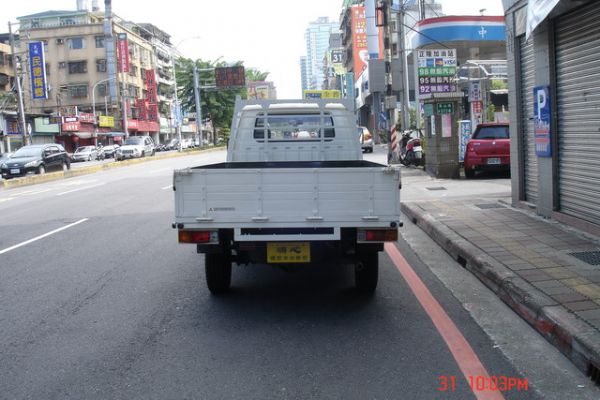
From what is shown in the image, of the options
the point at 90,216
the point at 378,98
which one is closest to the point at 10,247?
the point at 90,216

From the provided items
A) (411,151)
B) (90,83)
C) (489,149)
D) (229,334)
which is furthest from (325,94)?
(229,334)

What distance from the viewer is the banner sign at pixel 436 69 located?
19.6m

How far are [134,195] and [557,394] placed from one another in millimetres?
14184

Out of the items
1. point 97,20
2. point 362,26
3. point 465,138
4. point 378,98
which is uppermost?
point 97,20

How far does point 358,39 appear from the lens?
67.4 meters

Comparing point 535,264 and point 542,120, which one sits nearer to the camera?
point 535,264

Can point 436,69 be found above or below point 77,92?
below

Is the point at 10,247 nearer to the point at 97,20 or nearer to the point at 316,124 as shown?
the point at 316,124

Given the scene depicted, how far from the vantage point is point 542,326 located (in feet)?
15.5

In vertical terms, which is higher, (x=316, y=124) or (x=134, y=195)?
(x=316, y=124)

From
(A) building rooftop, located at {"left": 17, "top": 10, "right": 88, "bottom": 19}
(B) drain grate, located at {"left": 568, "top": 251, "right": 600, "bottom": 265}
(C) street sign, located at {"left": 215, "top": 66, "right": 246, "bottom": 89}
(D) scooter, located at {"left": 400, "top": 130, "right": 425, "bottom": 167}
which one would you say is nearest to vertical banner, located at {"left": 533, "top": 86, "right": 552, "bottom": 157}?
(B) drain grate, located at {"left": 568, "top": 251, "right": 600, "bottom": 265}

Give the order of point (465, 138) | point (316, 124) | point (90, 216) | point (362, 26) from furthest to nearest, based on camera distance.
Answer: point (362, 26) → point (465, 138) → point (90, 216) → point (316, 124)

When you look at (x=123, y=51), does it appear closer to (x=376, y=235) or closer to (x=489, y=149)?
(x=489, y=149)

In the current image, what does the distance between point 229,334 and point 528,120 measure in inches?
288
